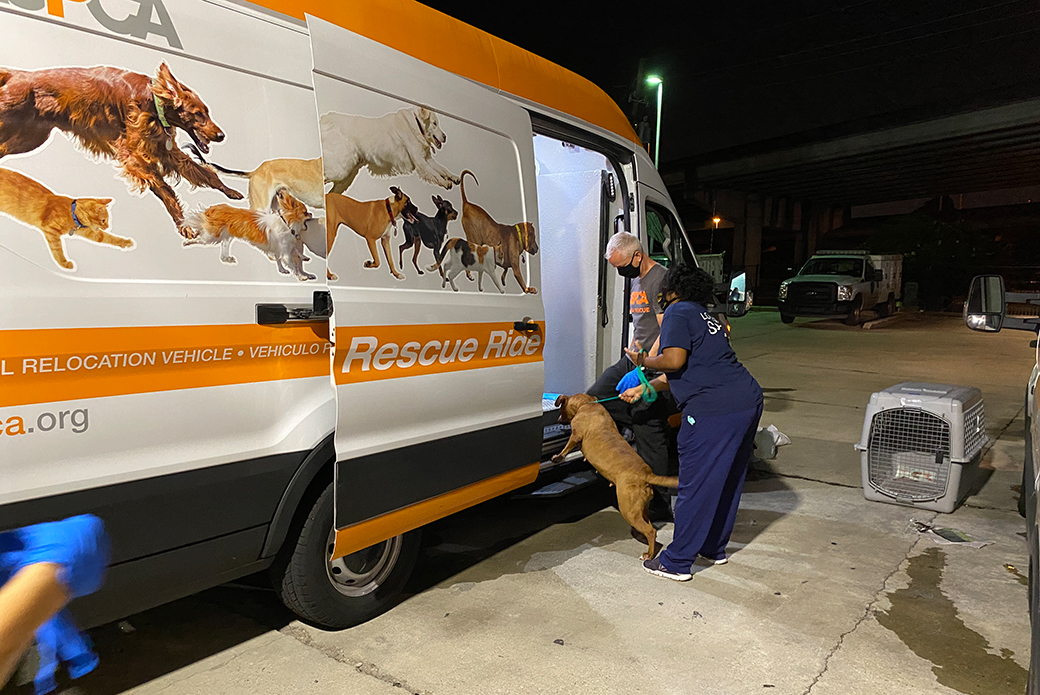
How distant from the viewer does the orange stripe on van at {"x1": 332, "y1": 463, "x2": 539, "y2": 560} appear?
2871 mm

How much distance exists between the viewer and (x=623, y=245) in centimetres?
468

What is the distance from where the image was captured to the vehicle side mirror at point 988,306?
4.26 metres

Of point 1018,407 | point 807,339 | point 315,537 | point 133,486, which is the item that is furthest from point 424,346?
point 807,339

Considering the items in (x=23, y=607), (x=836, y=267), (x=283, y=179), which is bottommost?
(x=23, y=607)

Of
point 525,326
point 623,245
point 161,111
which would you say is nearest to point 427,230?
point 525,326

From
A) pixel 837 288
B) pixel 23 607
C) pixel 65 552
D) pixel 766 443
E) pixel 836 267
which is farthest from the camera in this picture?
pixel 836 267

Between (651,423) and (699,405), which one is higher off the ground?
(699,405)

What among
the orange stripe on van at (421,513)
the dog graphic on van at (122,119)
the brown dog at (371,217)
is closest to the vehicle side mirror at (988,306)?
the orange stripe on van at (421,513)

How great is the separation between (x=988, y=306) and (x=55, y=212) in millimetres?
4652

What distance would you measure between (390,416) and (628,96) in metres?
9.63

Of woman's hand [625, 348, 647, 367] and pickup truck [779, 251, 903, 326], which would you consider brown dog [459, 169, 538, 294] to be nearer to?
woman's hand [625, 348, 647, 367]

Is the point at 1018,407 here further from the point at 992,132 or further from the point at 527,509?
the point at 992,132

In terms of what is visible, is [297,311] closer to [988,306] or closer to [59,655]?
[59,655]

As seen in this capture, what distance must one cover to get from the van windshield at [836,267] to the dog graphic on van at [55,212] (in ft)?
74.8
